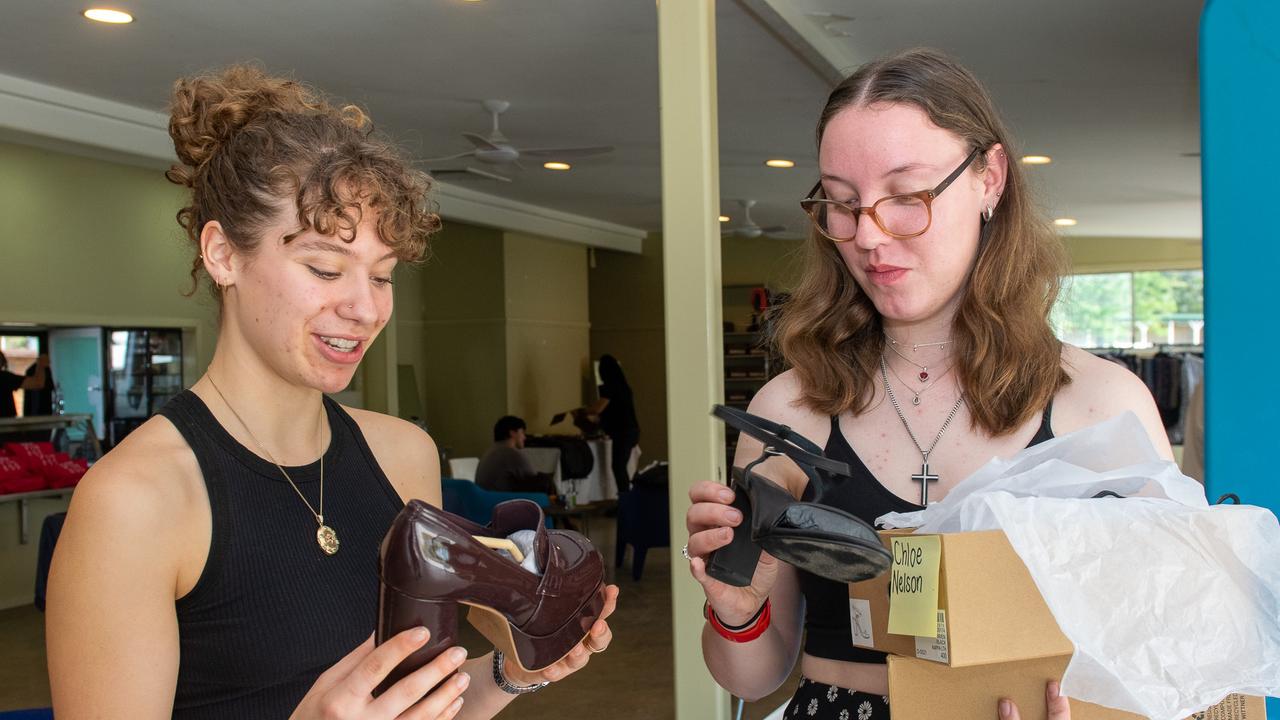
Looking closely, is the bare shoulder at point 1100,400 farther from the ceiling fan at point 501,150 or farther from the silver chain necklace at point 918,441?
the ceiling fan at point 501,150

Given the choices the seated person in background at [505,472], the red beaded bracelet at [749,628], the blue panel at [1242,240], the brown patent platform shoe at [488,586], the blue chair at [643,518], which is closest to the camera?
the brown patent platform shoe at [488,586]

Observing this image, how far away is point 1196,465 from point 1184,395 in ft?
26.0

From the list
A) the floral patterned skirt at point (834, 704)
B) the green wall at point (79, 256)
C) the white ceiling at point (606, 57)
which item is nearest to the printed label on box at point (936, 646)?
the floral patterned skirt at point (834, 704)

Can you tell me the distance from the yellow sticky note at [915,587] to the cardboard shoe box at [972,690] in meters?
0.06

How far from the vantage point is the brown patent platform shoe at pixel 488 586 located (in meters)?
1.00

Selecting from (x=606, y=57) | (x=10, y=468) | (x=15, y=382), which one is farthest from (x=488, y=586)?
(x=15, y=382)

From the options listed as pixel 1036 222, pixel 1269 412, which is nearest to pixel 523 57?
pixel 1269 412

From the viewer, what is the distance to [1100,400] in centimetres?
134

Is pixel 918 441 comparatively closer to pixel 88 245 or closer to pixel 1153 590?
pixel 1153 590

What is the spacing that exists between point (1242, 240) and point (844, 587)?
1.66 meters

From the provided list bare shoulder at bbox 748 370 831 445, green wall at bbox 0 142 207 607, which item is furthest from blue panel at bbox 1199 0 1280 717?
green wall at bbox 0 142 207 607

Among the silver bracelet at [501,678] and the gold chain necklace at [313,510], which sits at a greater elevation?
the gold chain necklace at [313,510]

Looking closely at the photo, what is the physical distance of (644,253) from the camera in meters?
14.2

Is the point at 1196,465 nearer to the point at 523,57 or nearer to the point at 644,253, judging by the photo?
the point at 523,57
